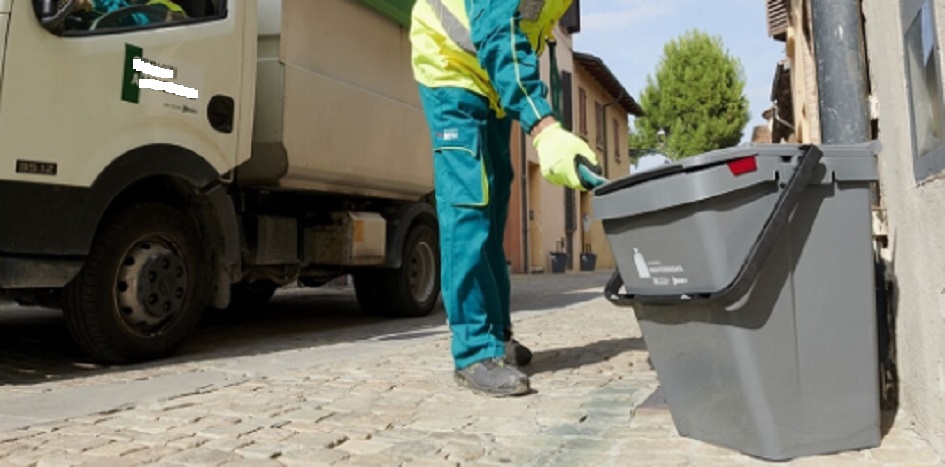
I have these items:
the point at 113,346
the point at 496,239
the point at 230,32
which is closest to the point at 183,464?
the point at 496,239

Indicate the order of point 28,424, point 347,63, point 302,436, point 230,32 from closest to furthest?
point 302,436 → point 28,424 → point 230,32 → point 347,63

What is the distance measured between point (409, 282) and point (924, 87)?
4.66m

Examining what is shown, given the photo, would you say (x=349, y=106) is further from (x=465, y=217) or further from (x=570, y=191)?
(x=570, y=191)

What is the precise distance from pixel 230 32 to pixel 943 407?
377 centimetres

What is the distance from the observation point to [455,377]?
3.03 metres

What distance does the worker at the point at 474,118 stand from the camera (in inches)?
107

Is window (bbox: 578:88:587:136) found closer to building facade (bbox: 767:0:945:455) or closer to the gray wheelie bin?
building facade (bbox: 767:0:945:455)

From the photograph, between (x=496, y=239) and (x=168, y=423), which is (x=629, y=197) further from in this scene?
(x=168, y=423)

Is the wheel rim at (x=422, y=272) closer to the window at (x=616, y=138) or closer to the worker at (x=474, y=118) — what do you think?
the worker at (x=474, y=118)

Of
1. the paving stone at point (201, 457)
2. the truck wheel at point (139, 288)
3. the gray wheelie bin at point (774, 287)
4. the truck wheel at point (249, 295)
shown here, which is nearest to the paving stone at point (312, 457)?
the paving stone at point (201, 457)

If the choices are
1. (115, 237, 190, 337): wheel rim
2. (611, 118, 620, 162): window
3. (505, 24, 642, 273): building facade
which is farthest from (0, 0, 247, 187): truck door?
(611, 118, 620, 162): window

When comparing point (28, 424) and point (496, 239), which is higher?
point (496, 239)

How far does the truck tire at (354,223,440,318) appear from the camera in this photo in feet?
20.0

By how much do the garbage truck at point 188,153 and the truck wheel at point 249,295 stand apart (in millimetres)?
965
